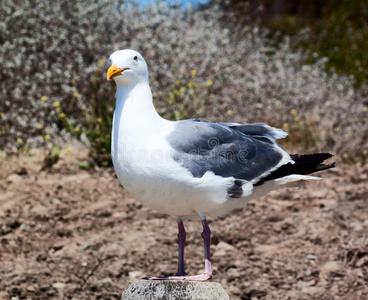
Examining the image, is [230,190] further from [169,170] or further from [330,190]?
[330,190]

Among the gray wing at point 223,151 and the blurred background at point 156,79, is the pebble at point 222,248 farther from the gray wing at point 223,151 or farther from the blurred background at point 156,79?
the blurred background at point 156,79

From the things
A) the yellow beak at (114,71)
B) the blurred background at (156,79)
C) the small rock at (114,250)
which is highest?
the blurred background at (156,79)

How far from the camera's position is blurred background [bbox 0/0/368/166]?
6.52 metres

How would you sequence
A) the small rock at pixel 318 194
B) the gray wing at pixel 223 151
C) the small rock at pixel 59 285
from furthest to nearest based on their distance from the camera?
the small rock at pixel 318 194 < the small rock at pixel 59 285 < the gray wing at pixel 223 151

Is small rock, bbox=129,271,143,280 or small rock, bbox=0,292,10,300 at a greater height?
small rock, bbox=129,271,143,280

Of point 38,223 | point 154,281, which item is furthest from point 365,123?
point 154,281

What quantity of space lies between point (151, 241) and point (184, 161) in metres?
1.81

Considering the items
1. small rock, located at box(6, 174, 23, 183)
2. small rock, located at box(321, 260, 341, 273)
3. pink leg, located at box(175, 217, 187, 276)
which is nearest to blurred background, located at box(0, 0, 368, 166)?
small rock, located at box(6, 174, 23, 183)

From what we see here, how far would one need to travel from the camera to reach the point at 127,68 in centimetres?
284

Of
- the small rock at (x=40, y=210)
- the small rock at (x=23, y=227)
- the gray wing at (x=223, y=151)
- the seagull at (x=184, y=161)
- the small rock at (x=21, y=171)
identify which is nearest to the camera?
the seagull at (x=184, y=161)

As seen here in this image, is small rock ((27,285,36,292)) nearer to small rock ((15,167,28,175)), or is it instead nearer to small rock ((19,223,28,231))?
small rock ((19,223,28,231))

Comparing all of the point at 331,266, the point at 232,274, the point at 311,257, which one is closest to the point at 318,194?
the point at 311,257

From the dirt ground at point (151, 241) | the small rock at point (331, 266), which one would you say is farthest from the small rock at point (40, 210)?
the small rock at point (331, 266)

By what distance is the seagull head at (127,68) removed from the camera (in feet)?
9.18
